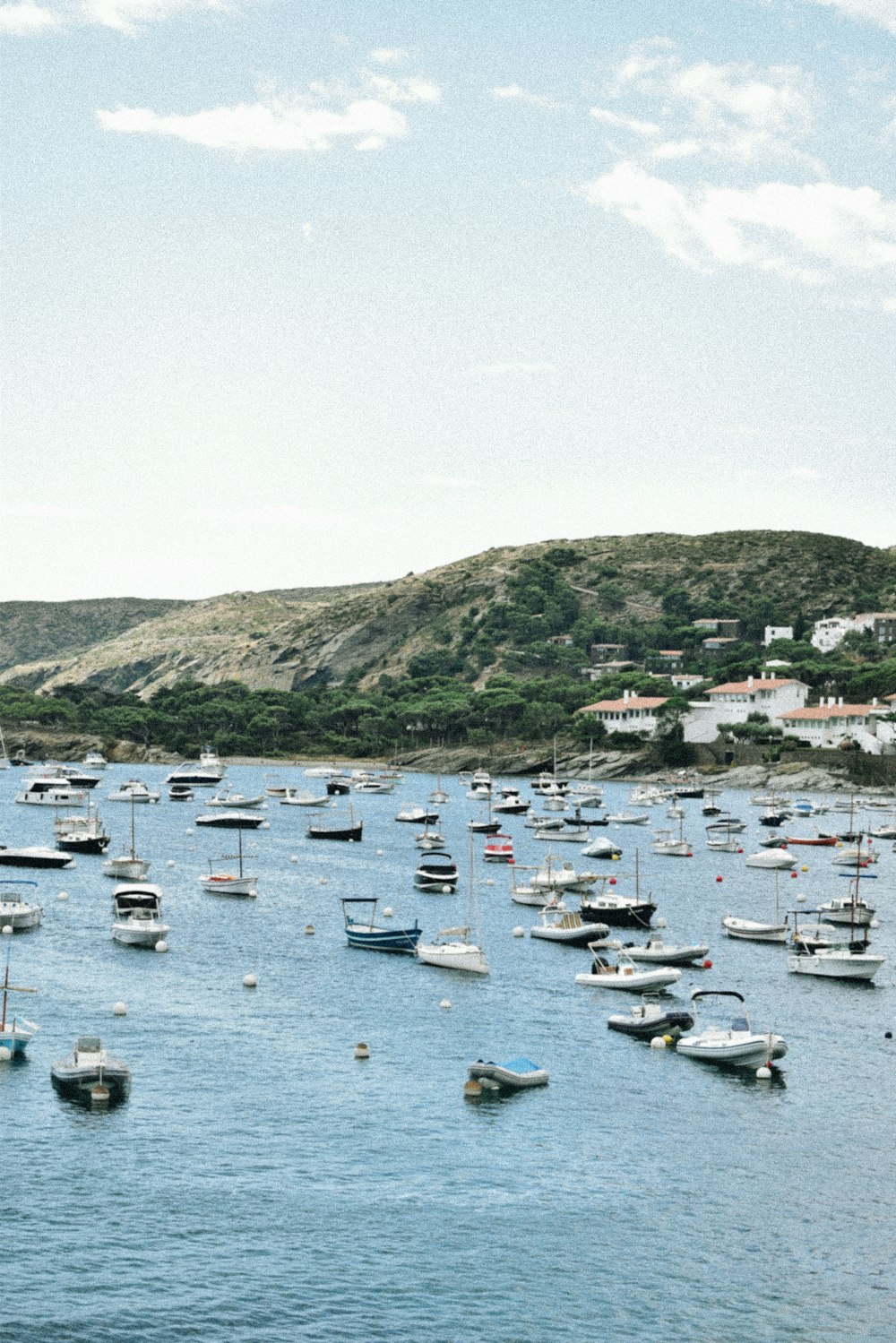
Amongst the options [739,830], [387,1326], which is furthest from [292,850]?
[387,1326]

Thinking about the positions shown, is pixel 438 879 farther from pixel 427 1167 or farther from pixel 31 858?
pixel 427 1167

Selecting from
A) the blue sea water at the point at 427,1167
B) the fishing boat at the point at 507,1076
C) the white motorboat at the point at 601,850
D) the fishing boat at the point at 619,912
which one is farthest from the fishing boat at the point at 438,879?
the fishing boat at the point at 507,1076

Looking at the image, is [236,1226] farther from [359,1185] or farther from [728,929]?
[728,929]

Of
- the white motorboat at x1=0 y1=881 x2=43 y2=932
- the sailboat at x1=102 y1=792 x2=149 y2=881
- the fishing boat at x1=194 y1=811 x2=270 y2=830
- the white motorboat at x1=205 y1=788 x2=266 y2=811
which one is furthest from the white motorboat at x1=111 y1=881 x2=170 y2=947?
the white motorboat at x1=205 y1=788 x2=266 y2=811

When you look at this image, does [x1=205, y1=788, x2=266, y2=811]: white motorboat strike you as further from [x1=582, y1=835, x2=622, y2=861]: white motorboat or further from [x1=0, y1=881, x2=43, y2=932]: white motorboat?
[x1=0, y1=881, x2=43, y2=932]: white motorboat

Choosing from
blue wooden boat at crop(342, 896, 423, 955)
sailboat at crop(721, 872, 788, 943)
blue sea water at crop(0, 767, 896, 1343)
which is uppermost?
blue wooden boat at crop(342, 896, 423, 955)

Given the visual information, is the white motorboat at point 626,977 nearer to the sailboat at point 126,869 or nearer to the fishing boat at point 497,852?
the sailboat at point 126,869
